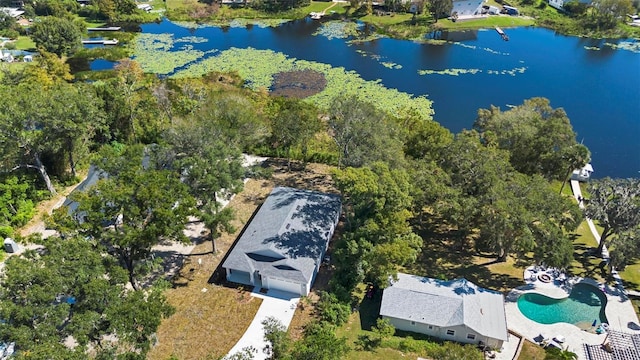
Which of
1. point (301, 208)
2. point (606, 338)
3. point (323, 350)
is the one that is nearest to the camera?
point (323, 350)

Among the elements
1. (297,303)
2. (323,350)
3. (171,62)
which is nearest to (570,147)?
(297,303)

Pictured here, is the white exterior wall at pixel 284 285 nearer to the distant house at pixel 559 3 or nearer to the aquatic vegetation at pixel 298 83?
the aquatic vegetation at pixel 298 83

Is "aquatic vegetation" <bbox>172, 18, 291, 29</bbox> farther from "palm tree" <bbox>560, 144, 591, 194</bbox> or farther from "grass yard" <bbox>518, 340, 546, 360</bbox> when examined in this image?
"grass yard" <bbox>518, 340, 546, 360</bbox>

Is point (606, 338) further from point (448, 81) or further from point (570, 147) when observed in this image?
point (448, 81)

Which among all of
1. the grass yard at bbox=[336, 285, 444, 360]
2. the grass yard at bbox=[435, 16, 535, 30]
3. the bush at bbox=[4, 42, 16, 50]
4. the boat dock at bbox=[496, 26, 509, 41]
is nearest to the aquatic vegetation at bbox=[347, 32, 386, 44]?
the grass yard at bbox=[435, 16, 535, 30]

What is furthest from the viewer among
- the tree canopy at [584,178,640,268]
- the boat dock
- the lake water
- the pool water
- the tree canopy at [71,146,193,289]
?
the boat dock

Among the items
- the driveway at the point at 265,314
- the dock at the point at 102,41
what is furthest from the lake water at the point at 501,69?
the driveway at the point at 265,314

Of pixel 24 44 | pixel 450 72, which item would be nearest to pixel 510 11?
pixel 450 72
